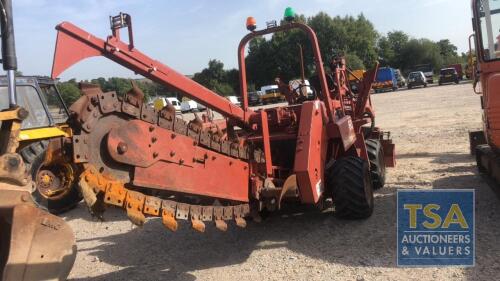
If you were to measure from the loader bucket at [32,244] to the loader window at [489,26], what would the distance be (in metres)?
4.96

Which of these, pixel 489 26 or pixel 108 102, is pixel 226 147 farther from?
pixel 489 26

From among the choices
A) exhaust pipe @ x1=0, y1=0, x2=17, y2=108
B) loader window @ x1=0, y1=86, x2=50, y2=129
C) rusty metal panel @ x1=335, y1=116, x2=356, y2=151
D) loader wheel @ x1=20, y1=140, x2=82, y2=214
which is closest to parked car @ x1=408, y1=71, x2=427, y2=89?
loader window @ x1=0, y1=86, x2=50, y2=129

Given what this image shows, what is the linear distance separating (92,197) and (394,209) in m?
4.09

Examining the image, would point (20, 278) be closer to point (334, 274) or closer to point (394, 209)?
point (334, 274)

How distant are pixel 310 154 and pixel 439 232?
4.59 ft

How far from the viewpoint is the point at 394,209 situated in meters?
6.30

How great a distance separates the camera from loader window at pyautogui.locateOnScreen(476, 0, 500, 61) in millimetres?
5863

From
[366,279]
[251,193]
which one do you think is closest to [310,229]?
[251,193]

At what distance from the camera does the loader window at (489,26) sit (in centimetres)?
586

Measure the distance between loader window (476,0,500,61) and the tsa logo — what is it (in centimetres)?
198

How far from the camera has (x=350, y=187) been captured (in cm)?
561

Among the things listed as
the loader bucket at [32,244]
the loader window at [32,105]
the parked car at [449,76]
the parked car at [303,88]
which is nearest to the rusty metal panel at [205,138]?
the loader bucket at [32,244]

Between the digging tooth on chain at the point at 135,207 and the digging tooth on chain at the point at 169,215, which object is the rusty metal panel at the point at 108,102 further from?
the digging tooth on chain at the point at 169,215

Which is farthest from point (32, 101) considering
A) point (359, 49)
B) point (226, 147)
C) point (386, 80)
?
point (359, 49)
